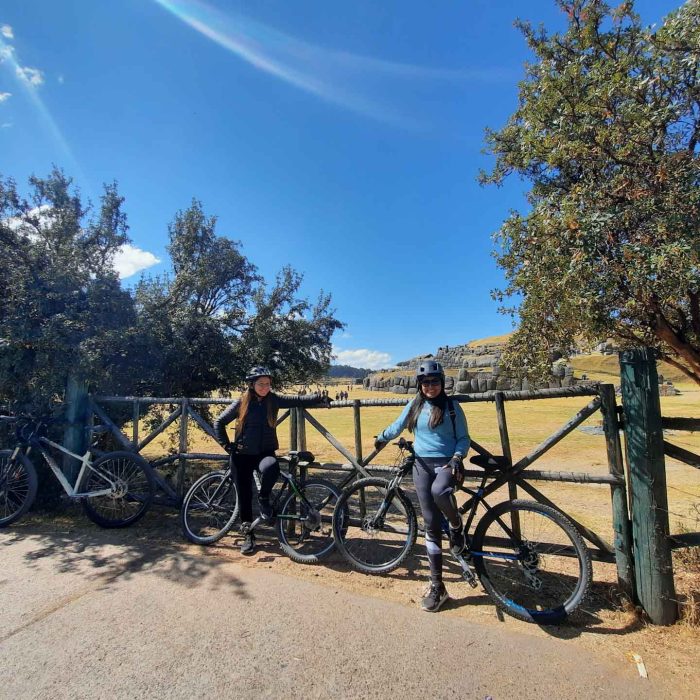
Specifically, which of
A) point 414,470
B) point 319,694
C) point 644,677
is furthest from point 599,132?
point 319,694

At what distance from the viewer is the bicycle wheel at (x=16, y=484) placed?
5.98 m

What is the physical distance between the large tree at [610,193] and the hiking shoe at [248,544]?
4.36 meters

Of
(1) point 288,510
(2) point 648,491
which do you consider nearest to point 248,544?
(1) point 288,510

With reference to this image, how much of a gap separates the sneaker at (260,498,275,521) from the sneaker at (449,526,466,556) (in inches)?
82.6

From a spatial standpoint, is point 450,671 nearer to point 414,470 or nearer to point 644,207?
point 414,470

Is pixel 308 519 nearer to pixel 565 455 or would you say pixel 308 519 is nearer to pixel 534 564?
pixel 534 564

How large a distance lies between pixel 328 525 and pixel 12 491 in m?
4.66

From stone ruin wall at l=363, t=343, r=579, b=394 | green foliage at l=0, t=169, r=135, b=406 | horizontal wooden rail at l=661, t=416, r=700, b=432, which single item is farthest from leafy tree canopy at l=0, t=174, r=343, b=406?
stone ruin wall at l=363, t=343, r=579, b=394

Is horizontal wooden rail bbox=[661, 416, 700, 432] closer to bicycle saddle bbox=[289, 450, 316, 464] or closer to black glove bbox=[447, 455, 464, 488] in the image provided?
black glove bbox=[447, 455, 464, 488]

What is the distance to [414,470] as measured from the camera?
4027 millimetres

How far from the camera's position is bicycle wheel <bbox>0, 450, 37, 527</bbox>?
19.6ft

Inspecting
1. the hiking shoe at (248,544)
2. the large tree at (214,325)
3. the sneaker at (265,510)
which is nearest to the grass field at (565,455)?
the large tree at (214,325)

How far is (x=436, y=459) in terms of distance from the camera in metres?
3.88

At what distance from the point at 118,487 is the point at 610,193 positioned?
726 cm
